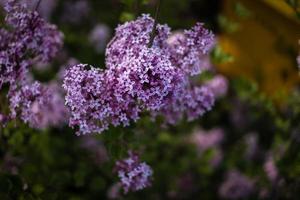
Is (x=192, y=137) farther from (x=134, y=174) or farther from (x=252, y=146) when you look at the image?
(x=134, y=174)

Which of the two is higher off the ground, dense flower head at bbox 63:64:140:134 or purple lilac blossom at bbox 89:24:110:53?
purple lilac blossom at bbox 89:24:110:53

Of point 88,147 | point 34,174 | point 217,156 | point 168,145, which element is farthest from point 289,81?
point 34,174

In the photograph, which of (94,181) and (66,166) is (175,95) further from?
(66,166)

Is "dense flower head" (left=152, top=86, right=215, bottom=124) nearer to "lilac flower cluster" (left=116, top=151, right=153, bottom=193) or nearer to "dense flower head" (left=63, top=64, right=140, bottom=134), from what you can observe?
"lilac flower cluster" (left=116, top=151, right=153, bottom=193)

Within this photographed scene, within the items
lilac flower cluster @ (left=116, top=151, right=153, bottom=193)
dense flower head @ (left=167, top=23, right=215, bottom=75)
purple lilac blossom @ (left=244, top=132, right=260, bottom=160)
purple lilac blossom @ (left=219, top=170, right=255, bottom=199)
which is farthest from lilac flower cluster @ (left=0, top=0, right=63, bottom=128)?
purple lilac blossom @ (left=244, top=132, right=260, bottom=160)

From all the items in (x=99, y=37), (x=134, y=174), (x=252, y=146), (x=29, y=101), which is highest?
(x=99, y=37)

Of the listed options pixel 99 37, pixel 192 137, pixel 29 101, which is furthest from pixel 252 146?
pixel 29 101

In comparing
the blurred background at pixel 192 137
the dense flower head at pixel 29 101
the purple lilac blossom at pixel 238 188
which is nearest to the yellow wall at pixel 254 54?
the blurred background at pixel 192 137

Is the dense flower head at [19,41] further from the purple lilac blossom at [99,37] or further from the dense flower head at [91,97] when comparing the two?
the purple lilac blossom at [99,37]
